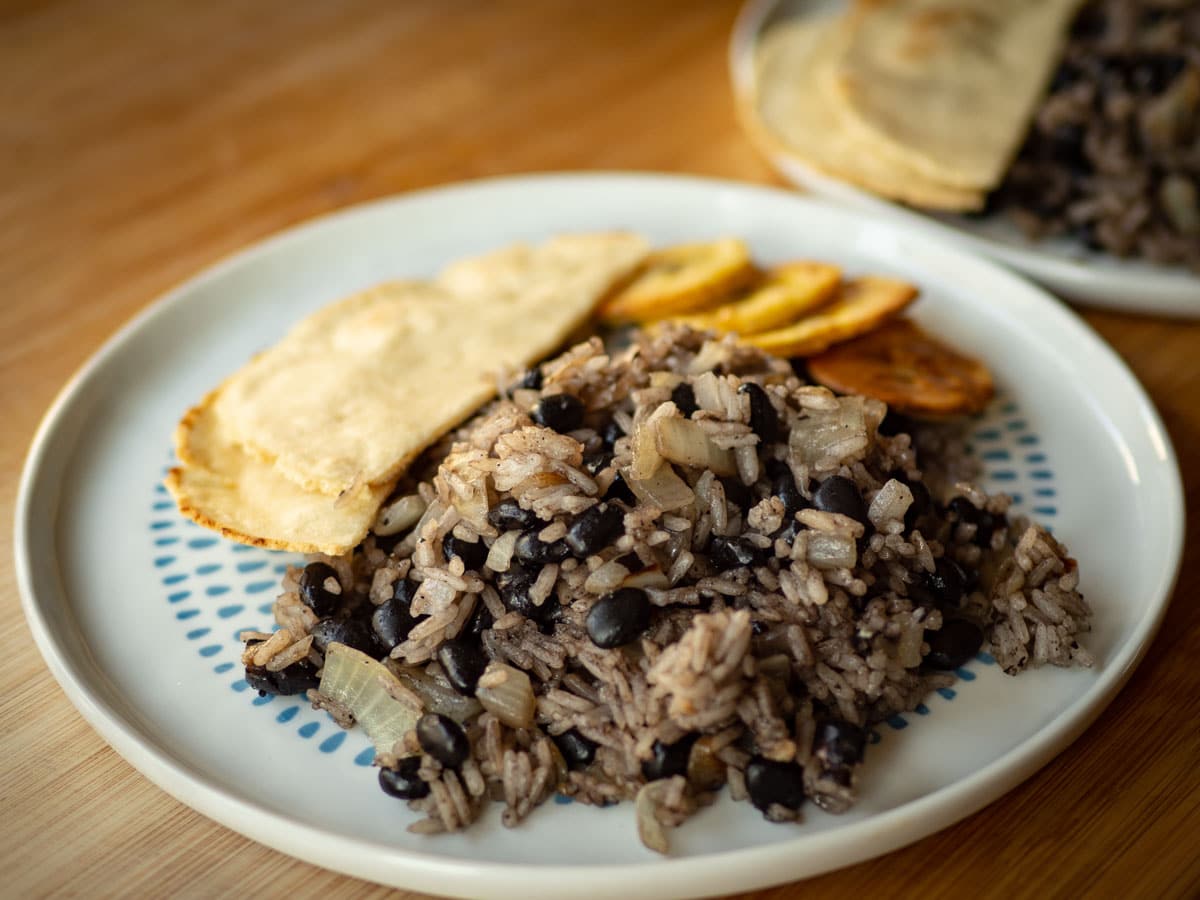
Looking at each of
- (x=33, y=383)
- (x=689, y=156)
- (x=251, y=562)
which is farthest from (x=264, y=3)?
(x=251, y=562)

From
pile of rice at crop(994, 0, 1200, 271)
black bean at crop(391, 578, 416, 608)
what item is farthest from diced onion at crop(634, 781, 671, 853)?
pile of rice at crop(994, 0, 1200, 271)

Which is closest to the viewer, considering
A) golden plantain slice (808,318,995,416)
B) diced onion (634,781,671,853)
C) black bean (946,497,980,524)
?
diced onion (634,781,671,853)

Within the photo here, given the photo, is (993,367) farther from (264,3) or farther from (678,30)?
Result: (264,3)

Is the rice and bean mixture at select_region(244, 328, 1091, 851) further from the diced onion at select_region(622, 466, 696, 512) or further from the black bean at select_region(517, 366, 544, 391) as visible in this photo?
the black bean at select_region(517, 366, 544, 391)

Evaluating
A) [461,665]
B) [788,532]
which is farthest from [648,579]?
[461,665]

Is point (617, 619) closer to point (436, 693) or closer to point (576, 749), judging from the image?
point (576, 749)

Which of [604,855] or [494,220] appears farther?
[494,220]
